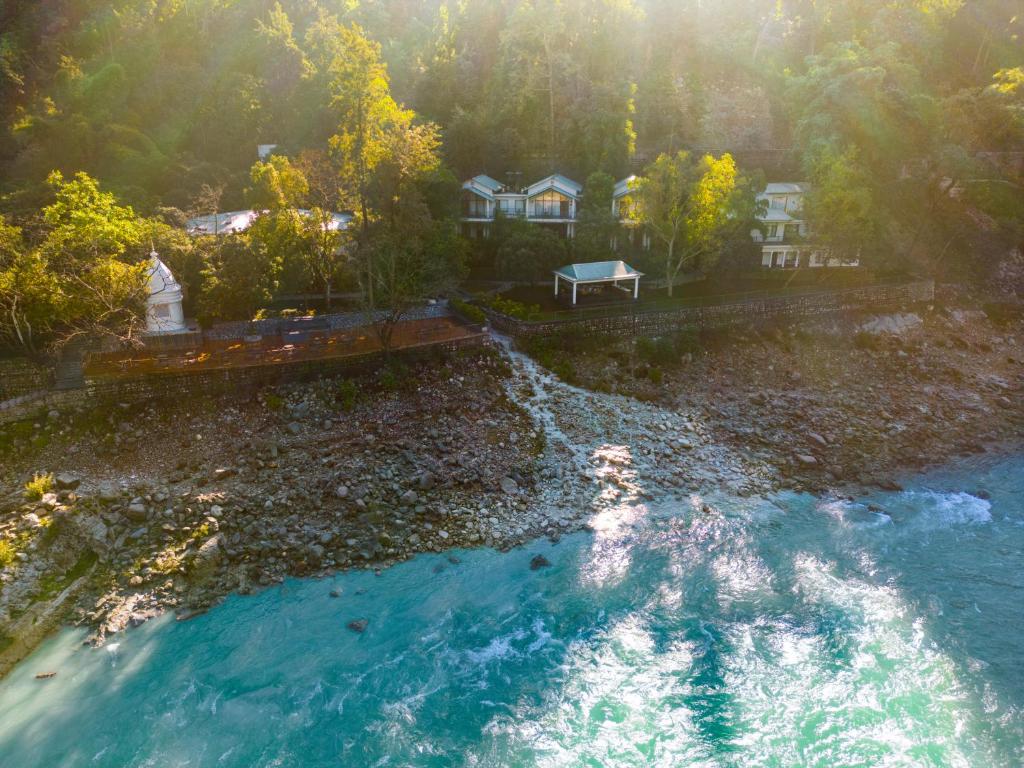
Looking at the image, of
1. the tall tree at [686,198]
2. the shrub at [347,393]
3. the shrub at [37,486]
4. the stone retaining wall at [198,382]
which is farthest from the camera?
the tall tree at [686,198]

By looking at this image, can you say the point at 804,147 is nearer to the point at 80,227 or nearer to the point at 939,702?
the point at 939,702

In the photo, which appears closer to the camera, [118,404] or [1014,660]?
[1014,660]

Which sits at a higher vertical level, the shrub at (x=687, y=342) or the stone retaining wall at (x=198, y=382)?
the stone retaining wall at (x=198, y=382)

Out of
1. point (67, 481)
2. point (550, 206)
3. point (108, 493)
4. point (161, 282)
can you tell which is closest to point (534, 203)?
point (550, 206)

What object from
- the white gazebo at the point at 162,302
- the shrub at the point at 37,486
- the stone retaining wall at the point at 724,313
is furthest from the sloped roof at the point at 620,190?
the shrub at the point at 37,486

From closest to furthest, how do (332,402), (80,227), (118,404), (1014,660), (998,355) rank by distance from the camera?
(1014,660)
(118,404)
(332,402)
(80,227)
(998,355)

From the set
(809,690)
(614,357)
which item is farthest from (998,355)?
(809,690)

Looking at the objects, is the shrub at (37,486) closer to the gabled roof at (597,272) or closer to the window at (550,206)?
the gabled roof at (597,272)

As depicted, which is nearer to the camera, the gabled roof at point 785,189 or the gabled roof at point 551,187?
the gabled roof at point 551,187
